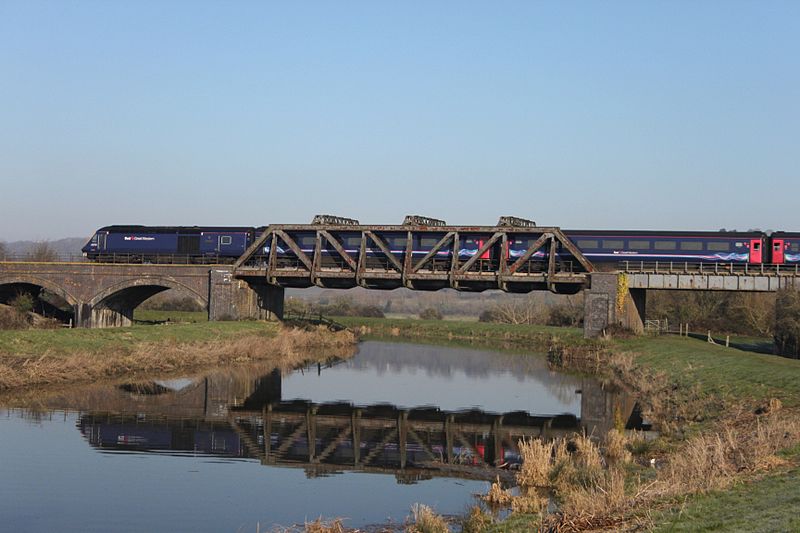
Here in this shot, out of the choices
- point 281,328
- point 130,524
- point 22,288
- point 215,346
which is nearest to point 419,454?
point 130,524

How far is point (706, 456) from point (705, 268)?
46.5 metres

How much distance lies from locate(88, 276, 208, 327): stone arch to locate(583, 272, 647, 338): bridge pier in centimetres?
2832

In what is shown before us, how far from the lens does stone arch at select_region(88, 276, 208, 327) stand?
2537 inches

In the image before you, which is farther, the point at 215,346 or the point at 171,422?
the point at 215,346

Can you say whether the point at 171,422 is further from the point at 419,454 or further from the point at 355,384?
the point at 355,384

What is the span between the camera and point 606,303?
59.1 meters

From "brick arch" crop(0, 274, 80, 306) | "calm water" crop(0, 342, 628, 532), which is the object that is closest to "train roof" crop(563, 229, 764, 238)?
"calm water" crop(0, 342, 628, 532)

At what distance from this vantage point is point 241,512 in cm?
1884

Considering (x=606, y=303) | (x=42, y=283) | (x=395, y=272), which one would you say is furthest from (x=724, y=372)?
(x=42, y=283)

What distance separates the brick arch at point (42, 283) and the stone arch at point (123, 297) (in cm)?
174

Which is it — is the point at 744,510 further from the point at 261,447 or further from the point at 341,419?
the point at 341,419

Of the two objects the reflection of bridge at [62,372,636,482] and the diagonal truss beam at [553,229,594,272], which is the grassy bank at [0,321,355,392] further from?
the diagonal truss beam at [553,229,594,272]

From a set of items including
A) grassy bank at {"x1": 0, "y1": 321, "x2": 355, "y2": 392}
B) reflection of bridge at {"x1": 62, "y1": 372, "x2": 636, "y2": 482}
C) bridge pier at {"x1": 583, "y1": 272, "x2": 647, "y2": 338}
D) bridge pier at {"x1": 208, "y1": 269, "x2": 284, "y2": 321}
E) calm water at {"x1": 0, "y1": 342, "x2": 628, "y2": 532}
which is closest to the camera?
calm water at {"x1": 0, "y1": 342, "x2": 628, "y2": 532}

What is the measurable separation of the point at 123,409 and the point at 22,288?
147 feet
